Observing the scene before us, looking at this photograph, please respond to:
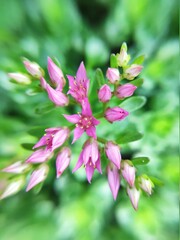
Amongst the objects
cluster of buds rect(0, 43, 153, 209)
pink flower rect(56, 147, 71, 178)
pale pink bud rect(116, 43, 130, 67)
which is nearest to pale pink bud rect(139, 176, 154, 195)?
cluster of buds rect(0, 43, 153, 209)

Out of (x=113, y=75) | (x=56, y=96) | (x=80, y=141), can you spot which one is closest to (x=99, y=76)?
(x=113, y=75)

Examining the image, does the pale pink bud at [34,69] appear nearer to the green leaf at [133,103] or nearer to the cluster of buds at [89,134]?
the cluster of buds at [89,134]

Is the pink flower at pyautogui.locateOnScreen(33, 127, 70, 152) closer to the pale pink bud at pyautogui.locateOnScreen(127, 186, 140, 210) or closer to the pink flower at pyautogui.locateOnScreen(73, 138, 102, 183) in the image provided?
the pink flower at pyautogui.locateOnScreen(73, 138, 102, 183)

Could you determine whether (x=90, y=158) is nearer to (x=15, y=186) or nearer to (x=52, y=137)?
(x=52, y=137)

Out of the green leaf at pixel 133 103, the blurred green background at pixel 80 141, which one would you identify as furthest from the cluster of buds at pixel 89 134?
the blurred green background at pixel 80 141

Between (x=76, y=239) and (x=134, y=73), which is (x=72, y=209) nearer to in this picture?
(x=76, y=239)

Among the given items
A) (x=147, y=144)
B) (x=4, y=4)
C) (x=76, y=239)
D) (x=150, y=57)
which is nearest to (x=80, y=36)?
(x=150, y=57)

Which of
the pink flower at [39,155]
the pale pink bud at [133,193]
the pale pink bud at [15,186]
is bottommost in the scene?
the pale pink bud at [133,193]
